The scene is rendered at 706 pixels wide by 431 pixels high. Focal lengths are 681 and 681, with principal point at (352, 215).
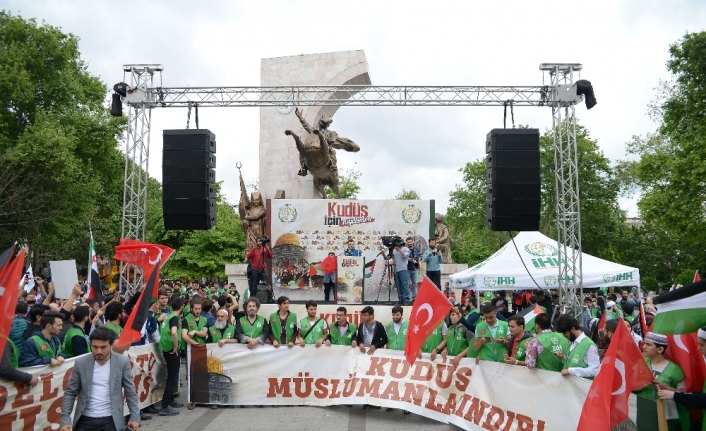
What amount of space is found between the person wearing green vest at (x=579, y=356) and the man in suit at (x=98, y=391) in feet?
13.0

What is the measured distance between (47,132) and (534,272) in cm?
1892

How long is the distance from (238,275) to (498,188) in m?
11.9

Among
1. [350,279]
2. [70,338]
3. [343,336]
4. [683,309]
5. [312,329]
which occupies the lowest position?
[343,336]

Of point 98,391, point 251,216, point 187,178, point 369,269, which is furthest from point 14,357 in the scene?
point 251,216

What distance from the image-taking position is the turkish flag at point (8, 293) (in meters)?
5.29

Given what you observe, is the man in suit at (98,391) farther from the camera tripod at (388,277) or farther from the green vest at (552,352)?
the camera tripod at (388,277)

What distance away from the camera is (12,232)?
28156 mm

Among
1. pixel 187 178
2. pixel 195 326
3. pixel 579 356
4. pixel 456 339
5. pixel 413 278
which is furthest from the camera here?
pixel 413 278

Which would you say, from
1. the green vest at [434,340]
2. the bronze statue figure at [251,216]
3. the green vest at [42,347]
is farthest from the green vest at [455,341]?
the bronze statue figure at [251,216]

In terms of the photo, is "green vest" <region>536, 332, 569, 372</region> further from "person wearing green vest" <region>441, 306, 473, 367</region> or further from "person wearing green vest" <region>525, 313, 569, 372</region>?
"person wearing green vest" <region>441, 306, 473, 367</region>

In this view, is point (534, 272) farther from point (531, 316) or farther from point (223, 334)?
point (223, 334)

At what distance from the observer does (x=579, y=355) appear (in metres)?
6.60

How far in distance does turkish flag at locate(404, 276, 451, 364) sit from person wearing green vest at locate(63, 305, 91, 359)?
3.63 metres

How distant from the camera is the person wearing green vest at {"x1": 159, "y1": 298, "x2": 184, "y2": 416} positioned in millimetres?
9219
